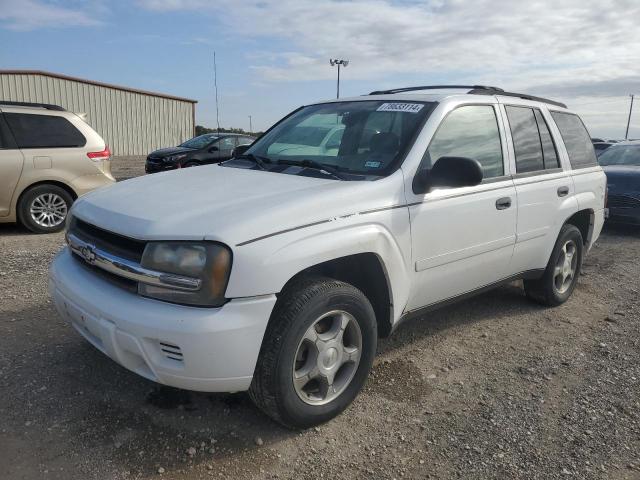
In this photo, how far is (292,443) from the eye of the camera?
8.95 ft

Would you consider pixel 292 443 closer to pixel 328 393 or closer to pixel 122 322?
pixel 328 393

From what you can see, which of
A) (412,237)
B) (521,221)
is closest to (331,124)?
(412,237)

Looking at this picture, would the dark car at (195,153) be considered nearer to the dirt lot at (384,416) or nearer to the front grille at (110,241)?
the dirt lot at (384,416)

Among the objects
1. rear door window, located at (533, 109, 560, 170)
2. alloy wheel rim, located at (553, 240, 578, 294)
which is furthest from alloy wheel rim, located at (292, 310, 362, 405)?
alloy wheel rim, located at (553, 240, 578, 294)

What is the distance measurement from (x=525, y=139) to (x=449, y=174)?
143 centimetres

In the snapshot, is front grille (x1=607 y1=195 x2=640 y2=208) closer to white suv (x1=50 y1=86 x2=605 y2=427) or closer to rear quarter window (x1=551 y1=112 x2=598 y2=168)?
rear quarter window (x1=551 y1=112 x2=598 y2=168)

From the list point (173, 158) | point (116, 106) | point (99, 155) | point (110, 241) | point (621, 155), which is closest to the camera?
point (110, 241)

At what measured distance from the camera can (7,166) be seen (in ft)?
22.7

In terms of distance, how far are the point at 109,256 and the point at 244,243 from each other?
75cm

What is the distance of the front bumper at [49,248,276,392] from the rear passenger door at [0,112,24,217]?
5.33 m

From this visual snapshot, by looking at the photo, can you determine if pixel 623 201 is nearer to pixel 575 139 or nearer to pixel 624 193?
pixel 624 193

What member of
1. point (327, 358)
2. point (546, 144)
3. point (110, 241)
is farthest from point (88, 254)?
point (546, 144)

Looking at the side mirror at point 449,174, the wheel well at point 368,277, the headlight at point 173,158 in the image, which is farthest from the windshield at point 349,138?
the headlight at point 173,158

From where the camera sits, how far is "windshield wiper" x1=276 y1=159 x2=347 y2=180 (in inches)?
126
